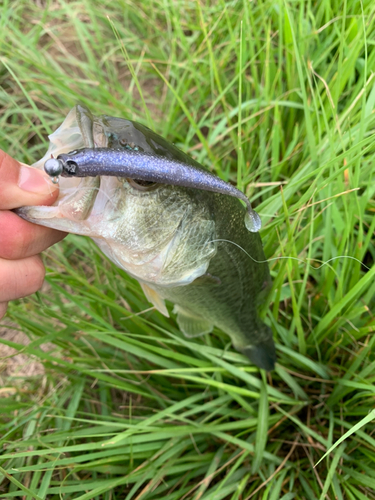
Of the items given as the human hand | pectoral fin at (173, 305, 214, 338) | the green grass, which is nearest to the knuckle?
the human hand

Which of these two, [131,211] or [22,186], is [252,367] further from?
[22,186]

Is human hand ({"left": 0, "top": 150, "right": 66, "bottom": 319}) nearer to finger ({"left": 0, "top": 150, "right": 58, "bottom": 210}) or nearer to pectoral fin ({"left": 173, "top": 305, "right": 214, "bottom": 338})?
finger ({"left": 0, "top": 150, "right": 58, "bottom": 210})

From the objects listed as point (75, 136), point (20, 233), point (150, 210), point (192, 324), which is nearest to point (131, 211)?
point (150, 210)

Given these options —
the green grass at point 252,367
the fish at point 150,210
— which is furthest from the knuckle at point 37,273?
the fish at point 150,210

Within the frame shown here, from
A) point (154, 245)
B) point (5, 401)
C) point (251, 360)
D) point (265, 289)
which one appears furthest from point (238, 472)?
point (154, 245)

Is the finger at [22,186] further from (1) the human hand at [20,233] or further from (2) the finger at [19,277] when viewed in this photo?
(2) the finger at [19,277]
